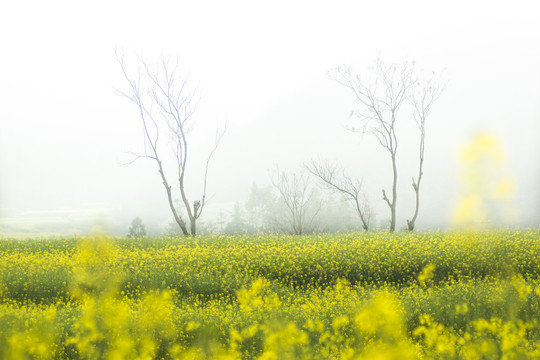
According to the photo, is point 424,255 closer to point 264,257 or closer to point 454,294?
Answer: point 454,294

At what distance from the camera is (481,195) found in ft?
58.6

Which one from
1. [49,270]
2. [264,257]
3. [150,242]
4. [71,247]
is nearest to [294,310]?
[264,257]

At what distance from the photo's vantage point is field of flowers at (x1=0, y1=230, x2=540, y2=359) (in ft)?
18.2

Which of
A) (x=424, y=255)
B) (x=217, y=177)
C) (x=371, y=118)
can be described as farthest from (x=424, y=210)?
(x=424, y=255)

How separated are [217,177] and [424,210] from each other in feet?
258

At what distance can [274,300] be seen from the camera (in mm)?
6750

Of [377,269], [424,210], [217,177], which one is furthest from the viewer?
[217,177]

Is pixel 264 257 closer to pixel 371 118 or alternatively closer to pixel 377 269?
pixel 377 269

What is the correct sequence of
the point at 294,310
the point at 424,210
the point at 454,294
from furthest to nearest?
the point at 424,210, the point at 454,294, the point at 294,310

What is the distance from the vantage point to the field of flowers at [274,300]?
18.2ft

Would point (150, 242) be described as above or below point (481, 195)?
below

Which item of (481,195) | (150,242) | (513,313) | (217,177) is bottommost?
(513,313)

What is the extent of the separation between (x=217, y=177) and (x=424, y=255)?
145579 mm

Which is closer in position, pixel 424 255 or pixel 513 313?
pixel 513 313
